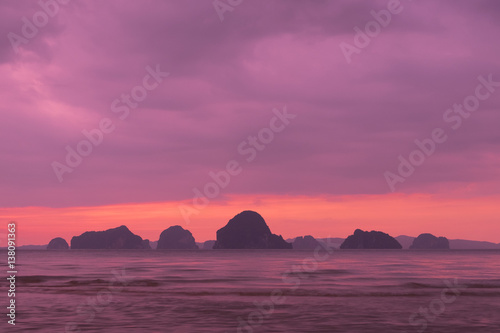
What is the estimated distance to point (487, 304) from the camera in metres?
28.8

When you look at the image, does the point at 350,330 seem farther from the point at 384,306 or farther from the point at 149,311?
the point at 149,311

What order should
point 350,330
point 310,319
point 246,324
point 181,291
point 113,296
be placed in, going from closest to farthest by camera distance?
1. point 350,330
2. point 246,324
3. point 310,319
4. point 113,296
5. point 181,291

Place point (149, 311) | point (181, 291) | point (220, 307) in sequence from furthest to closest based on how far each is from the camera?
1. point (181, 291)
2. point (220, 307)
3. point (149, 311)

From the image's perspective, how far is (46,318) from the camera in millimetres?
22281

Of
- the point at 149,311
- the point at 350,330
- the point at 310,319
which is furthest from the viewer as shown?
the point at 149,311

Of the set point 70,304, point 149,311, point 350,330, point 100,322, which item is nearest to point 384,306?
point 350,330

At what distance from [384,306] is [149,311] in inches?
517

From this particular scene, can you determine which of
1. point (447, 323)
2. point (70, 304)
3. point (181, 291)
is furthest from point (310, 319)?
point (181, 291)

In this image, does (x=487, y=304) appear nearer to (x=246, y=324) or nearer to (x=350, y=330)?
(x=350, y=330)

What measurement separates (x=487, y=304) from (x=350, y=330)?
13.4 meters

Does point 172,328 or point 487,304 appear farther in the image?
point 487,304

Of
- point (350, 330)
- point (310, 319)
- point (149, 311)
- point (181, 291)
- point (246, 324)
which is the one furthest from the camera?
point (181, 291)

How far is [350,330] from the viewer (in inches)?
782

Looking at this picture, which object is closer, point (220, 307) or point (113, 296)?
point (220, 307)
